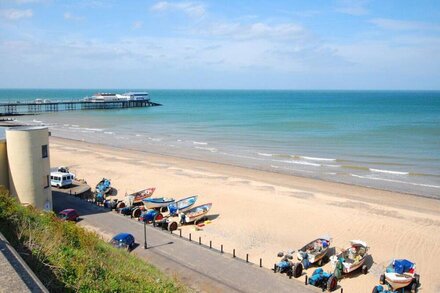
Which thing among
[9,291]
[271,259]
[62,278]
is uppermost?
[9,291]

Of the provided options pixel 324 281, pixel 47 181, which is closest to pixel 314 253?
pixel 324 281

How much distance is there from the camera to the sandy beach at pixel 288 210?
798 inches

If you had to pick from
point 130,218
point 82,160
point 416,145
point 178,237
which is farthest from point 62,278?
point 416,145

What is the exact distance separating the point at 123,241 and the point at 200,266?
12.6 ft

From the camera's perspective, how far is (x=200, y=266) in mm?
16750

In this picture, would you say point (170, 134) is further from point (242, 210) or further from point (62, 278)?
point (62, 278)

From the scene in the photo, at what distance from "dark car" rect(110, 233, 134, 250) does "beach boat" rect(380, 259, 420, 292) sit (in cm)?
1078

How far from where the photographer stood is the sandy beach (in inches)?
798

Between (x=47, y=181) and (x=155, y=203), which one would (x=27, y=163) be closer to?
(x=47, y=181)

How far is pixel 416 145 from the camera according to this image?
169ft

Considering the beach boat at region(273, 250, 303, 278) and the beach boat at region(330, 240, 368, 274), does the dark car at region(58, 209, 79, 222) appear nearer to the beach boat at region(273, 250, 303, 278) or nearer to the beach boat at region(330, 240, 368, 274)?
the beach boat at region(273, 250, 303, 278)

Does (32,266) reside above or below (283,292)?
above

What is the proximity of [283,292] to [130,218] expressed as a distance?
11.1 metres

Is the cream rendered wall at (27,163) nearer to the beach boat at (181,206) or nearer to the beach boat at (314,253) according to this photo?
the beach boat at (181,206)
